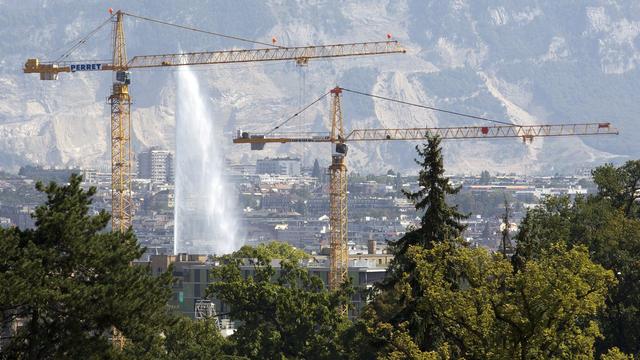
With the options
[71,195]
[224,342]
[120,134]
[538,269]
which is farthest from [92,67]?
[538,269]

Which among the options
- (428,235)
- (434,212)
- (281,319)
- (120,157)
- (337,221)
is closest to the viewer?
(434,212)

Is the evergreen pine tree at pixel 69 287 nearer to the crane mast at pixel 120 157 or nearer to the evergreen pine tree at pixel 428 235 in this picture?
the evergreen pine tree at pixel 428 235

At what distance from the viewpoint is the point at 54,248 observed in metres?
61.8

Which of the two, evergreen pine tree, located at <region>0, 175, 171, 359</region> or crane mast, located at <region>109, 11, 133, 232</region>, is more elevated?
crane mast, located at <region>109, 11, 133, 232</region>

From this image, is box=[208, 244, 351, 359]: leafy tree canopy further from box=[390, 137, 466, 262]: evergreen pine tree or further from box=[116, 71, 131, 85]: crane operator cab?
box=[116, 71, 131, 85]: crane operator cab

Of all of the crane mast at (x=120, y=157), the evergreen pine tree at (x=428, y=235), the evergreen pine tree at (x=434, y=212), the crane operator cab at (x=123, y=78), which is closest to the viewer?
the evergreen pine tree at (x=428, y=235)

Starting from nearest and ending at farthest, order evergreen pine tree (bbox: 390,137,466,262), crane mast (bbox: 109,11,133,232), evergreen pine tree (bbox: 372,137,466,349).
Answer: evergreen pine tree (bbox: 372,137,466,349), evergreen pine tree (bbox: 390,137,466,262), crane mast (bbox: 109,11,133,232)

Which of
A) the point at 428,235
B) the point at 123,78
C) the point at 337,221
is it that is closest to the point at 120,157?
the point at 123,78

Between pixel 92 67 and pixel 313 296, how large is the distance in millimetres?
113405

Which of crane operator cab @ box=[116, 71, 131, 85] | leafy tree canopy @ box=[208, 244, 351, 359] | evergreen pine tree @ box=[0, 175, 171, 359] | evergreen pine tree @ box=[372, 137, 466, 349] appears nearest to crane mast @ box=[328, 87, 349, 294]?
crane operator cab @ box=[116, 71, 131, 85]

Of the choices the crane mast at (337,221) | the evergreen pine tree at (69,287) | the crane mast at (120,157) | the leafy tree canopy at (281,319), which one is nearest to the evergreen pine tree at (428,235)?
the evergreen pine tree at (69,287)

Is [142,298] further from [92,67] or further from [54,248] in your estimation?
[92,67]

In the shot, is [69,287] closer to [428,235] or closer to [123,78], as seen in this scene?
[428,235]

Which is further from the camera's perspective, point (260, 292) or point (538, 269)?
point (260, 292)
